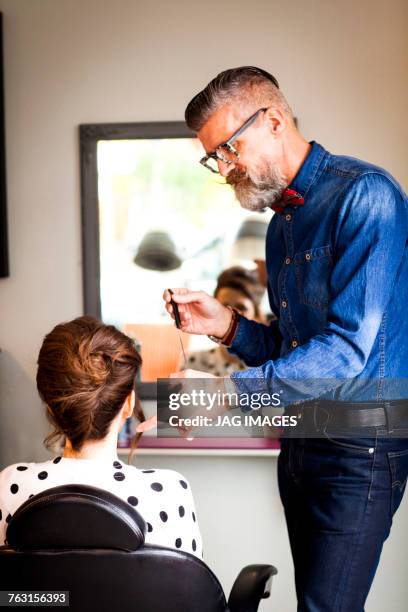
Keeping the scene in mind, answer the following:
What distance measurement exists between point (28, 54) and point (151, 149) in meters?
0.62

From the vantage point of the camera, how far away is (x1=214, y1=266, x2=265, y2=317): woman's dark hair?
295 cm

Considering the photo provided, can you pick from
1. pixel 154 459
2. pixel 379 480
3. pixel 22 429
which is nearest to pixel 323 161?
pixel 379 480

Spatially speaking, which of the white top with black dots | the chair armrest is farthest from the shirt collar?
the chair armrest

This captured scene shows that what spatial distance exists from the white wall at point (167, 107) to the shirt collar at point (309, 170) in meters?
1.32

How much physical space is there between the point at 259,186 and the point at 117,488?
0.70 metres

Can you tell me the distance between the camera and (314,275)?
1.60m

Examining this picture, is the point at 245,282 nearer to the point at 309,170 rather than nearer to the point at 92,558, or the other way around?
the point at 309,170

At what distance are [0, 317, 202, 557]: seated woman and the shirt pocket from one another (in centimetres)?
39

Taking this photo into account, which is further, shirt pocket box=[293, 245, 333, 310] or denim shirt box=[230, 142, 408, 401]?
shirt pocket box=[293, 245, 333, 310]

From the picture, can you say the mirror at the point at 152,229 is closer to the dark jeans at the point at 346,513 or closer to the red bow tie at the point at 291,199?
the red bow tie at the point at 291,199

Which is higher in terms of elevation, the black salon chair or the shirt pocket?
the shirt pocket

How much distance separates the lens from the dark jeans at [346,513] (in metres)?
1.54

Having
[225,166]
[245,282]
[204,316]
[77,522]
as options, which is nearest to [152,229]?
[245,282]

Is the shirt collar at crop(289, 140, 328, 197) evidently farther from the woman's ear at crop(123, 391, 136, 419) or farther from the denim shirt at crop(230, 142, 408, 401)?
the woman's ear at crop(123, 391, 136, 419)
